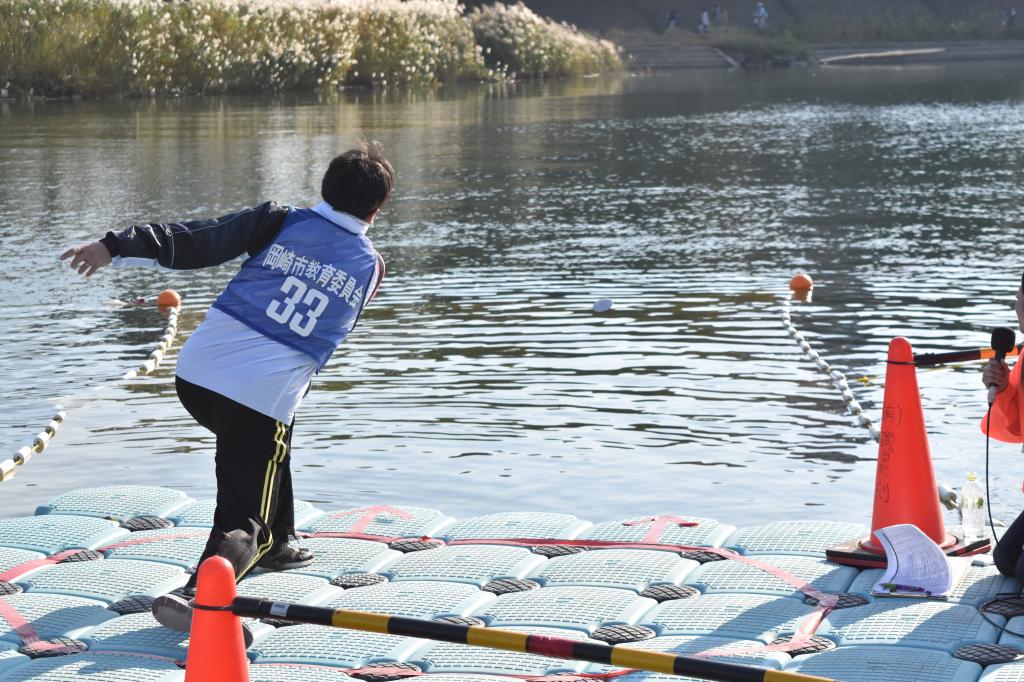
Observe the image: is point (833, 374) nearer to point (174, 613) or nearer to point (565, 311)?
point (565, 311)

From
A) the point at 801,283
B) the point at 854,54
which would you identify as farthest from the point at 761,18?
the point at 801,283

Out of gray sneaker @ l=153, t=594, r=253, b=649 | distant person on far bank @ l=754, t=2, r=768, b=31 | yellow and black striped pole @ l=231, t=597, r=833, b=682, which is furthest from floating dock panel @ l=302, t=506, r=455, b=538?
distant person on far bank @ l=754, t=2, r=768, b=31

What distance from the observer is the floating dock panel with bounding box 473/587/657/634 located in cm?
553

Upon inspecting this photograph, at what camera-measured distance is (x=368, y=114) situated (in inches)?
1284

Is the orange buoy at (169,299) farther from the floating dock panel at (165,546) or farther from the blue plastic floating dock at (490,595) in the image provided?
the floating dock panel at (165,546)

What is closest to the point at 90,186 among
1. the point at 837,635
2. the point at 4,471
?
the point at 4,471

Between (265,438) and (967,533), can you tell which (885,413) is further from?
(265,438)

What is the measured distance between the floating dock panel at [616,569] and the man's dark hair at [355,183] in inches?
63.7

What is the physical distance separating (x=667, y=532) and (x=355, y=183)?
2147 mm

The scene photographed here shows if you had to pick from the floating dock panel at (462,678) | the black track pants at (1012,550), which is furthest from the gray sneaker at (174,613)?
the black track pants at (1012,550)

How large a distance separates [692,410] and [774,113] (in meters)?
25.1

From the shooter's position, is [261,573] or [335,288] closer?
[335,288]

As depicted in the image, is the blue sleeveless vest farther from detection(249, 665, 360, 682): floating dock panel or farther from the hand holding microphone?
the hand holding microphone

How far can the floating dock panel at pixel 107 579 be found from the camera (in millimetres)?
5945
